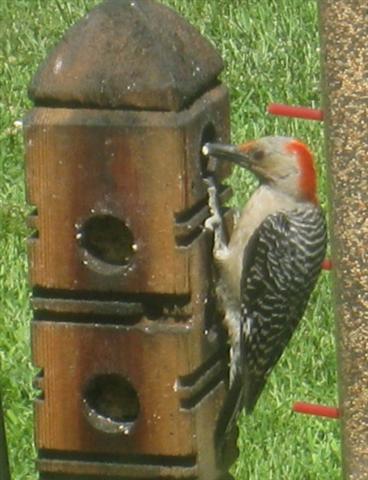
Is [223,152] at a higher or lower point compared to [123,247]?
higher

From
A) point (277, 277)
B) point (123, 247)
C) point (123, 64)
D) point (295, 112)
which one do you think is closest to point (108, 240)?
point (123, 247)

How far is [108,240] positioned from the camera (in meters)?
4.26

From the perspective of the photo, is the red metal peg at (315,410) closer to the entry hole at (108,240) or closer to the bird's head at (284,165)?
the bird's head at (284,165)

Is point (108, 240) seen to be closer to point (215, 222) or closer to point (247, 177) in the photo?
point (215, 222)

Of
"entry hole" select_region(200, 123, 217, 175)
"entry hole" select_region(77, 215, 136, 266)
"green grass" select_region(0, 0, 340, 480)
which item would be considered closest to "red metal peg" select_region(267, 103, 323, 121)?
"entry hole" select_region(200, 123, 217, 175)

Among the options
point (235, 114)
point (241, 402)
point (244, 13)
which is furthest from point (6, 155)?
point (241, 402)

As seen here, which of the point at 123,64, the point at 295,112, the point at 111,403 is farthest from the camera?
the point at 295,112

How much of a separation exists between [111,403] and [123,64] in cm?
83

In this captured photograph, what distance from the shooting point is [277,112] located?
478 centimetres

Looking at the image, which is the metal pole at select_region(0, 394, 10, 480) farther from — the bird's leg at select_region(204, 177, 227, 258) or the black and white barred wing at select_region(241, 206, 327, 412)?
the black and white barred wing at select_region(241, 206, 327, 412)

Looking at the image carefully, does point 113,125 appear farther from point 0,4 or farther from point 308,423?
point 0,4

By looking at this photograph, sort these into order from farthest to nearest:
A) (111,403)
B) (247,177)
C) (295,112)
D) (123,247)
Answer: (247,177) < (295,112) < (111,403) < (123,247)

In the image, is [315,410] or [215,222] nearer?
[215,222]

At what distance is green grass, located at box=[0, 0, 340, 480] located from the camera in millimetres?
6035
